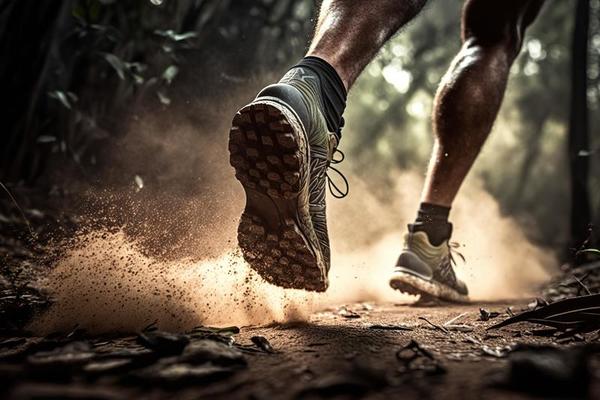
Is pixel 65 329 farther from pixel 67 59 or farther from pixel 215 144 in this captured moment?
pixel 215 144

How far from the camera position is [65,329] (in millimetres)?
1238

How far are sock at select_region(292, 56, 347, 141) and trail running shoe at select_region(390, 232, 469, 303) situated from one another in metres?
0.84

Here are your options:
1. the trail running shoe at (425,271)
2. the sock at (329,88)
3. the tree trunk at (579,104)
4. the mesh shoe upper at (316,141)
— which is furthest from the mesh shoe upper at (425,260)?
the tree trunk at (579,104)

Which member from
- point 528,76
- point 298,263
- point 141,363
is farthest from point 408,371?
point 528,76

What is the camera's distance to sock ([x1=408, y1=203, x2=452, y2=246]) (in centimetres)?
212

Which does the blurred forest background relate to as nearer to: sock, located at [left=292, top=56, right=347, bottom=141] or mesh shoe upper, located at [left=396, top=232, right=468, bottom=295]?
sock, located at [left=292, top=56, right=347, bottom=141]

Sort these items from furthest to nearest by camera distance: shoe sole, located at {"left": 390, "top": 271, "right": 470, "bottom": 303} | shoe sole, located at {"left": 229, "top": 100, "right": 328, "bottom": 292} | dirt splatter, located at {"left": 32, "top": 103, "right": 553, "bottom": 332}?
shoe sole, located at {"left": 390, "top": 271, "right": 470, "bottom": 303} < dirt splatter, located at {"left": 32, "top": 103, "right": 553, "bottom": 332} < shoe sole, located at {"left": 229, "top": 100, "right": 328, "bottom": 292}

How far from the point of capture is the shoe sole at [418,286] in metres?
2.04

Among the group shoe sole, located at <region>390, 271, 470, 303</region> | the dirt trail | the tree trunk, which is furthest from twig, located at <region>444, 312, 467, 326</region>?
the tree trunk

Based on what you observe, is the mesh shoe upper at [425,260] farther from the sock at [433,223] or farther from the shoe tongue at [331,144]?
the shoe tongue at [331,144]

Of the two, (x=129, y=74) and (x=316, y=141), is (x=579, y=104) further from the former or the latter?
(x=316, y=141)

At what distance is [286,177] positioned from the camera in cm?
129

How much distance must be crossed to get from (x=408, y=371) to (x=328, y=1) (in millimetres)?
1202

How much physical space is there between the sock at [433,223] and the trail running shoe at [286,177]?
796 mm
